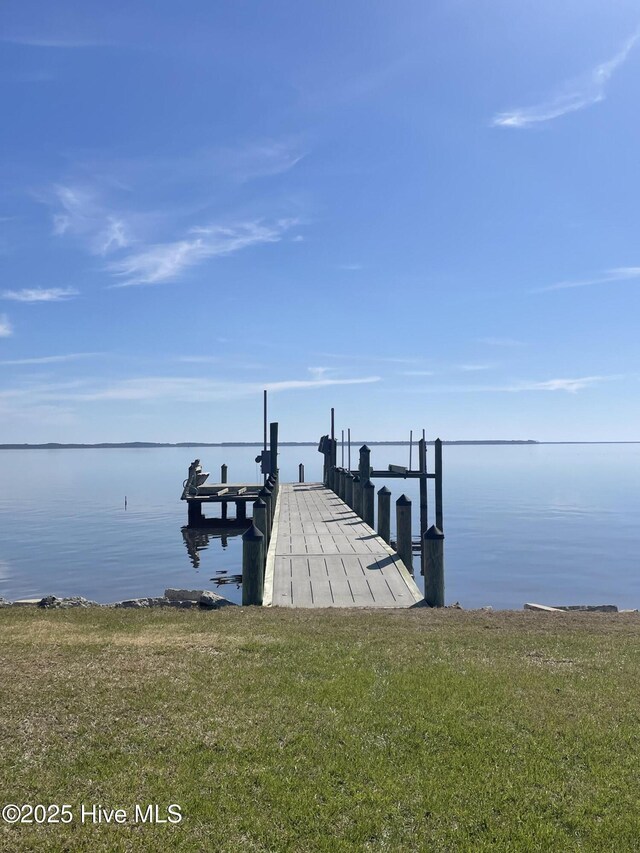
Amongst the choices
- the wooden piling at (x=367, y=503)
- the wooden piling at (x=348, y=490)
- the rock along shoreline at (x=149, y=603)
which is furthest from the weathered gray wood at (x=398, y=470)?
the rock along shoreline at (x=149, y=603)

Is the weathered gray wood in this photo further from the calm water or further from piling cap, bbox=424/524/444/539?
piling cap, bbox=424/524/444/539

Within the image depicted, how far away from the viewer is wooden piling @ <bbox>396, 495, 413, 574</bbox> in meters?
14.1

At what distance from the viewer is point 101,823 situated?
4105 mm

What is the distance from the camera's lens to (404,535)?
14289 millimetres

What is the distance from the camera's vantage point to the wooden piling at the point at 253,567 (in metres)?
11.1

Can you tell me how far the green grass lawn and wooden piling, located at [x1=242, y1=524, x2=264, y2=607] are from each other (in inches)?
104

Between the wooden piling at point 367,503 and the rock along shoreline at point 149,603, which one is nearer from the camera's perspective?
the rock along shoreline at point 149,603

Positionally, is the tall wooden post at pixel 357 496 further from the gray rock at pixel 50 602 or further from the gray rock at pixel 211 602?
the gray rock at pixel 50 602

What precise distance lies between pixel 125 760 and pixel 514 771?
273cm

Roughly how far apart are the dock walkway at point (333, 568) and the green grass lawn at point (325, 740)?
2.83 meters

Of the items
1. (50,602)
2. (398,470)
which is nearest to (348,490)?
(398,470)

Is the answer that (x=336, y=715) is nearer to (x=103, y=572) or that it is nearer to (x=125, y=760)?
(x=125, y=760)

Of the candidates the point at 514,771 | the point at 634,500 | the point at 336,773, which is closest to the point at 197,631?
the point at 336,773

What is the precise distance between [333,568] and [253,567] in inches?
90.1
